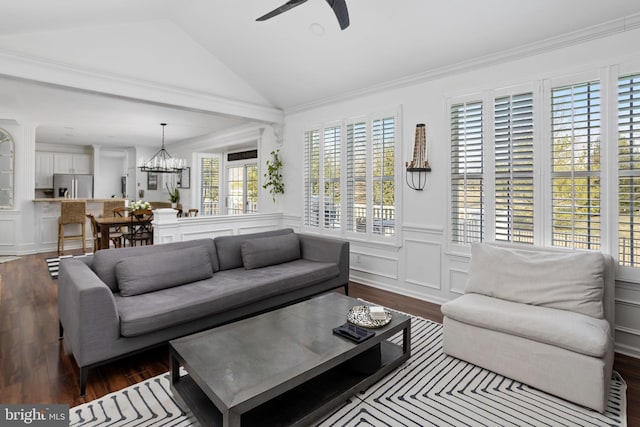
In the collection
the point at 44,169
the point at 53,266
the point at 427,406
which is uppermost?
the point at 44,169

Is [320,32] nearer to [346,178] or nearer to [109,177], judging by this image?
[346,178]

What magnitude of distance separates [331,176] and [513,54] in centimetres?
258

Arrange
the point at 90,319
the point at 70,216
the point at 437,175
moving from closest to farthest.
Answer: the point at 90,319 < the point at 437,175 < the point at 70,216

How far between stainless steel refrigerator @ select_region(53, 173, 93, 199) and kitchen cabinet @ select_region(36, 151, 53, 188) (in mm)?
350

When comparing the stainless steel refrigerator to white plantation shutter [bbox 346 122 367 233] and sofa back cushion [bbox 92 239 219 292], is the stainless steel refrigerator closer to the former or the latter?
sofa back cushion [bbox 92 239 219 292]

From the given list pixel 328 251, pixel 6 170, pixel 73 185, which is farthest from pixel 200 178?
pixel 328 251

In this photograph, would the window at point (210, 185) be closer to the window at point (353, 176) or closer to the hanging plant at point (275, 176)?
the hanging plant at point (275, 176)

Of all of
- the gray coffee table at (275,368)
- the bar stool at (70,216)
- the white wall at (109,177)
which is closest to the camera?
the gray coffee table at (275,368)

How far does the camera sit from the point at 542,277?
2654 mm

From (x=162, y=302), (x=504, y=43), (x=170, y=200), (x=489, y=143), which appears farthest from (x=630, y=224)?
(x=170, y=200)

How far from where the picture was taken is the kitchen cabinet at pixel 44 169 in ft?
29.7

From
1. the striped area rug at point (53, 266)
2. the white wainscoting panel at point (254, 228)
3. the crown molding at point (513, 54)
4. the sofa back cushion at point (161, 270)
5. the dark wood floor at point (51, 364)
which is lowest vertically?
the dark wood floor at point (51, 364)

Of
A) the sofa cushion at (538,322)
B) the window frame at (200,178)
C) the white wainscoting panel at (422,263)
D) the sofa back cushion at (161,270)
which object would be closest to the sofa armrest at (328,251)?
the white wainscoting panel at (422,263)

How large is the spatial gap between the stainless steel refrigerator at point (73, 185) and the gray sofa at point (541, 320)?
9.72m
